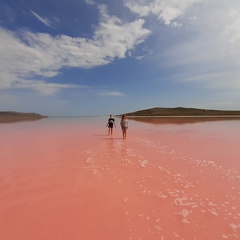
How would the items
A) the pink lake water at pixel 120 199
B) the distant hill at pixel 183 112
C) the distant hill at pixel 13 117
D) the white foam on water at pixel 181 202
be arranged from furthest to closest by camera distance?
the distant hill at pixel 183 112
the distant hill at pixel 13 117
the white foam on water at pixel 181 202
the pink lake water at pixel 120 199

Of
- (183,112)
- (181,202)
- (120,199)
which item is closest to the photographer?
(181,202)

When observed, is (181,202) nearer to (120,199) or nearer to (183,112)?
(120,199)

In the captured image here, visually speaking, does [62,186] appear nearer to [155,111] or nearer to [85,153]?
[85,153]

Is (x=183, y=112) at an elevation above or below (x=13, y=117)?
above

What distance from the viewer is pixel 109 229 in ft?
12.1

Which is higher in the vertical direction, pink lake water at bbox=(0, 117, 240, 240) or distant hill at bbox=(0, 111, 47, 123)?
distant hill at bbox=(0, 111, 47, 123)

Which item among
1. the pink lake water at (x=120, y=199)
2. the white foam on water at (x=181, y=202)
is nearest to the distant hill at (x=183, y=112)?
the pink lake water at (x=120, y=199)

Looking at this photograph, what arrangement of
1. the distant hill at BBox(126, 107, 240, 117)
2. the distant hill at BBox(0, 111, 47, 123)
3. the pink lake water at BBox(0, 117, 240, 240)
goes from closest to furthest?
the pink lake water at BBox(0, 117, 240, 240)
the distant hill at BBox(0, 111, 47, 123)
the distant hill at BBox(126, 107, 240, 117)

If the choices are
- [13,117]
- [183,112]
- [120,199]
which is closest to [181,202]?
[120,199]

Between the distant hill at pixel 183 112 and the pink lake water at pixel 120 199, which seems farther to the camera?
the distant hill at pixel 183 112

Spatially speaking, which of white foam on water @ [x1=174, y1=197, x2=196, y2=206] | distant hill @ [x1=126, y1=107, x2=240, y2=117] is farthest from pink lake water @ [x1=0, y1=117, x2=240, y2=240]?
distant hill @ [x1=126, y1=107, x2=240, y2=117]

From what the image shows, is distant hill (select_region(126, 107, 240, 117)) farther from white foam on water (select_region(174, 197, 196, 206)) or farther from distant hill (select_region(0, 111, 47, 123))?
white foam on water (select_region(174, 197, 196, 206))

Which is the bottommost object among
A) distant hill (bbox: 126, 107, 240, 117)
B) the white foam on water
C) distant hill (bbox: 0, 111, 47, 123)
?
the white foam on water

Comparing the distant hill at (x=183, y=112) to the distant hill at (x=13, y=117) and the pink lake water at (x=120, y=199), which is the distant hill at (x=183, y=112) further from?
the pink lake water at (x=120, y=199)
